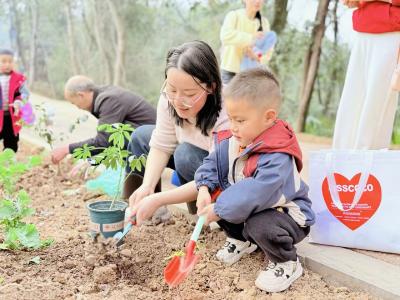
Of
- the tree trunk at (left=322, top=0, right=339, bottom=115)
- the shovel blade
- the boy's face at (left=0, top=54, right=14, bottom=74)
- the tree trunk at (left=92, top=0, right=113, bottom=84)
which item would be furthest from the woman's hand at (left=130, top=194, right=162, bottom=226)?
the tree trunk at (left=92, top=0, right=113, bottom=84)

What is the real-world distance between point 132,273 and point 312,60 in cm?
596

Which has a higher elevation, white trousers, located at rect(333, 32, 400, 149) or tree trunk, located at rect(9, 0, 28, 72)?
white trousers, located at rect(333, 32, 400, 149)

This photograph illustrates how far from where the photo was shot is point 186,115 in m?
2.37

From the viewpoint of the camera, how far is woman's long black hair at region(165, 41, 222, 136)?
222cm

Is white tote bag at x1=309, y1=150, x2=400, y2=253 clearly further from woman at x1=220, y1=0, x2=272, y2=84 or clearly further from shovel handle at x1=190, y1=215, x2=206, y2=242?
woman at x1=220, y1=0, x2=272, y2=84

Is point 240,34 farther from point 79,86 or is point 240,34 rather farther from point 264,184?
point 264,184

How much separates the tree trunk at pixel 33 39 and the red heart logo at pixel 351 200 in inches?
550

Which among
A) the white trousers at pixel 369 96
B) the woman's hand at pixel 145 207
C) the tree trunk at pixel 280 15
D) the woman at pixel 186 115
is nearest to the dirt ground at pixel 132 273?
the woman's hand at pixel 145 207

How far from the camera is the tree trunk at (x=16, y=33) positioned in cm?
1518

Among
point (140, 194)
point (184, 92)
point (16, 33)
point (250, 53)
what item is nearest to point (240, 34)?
point (250, 53)

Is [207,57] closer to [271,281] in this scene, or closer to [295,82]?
[271,281]

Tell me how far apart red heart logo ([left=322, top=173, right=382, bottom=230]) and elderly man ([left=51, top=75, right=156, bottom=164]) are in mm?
1728

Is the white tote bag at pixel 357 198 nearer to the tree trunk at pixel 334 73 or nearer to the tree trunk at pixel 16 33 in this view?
the tree trunk at pixel 334 73

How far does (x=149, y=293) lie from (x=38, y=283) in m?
0.45
